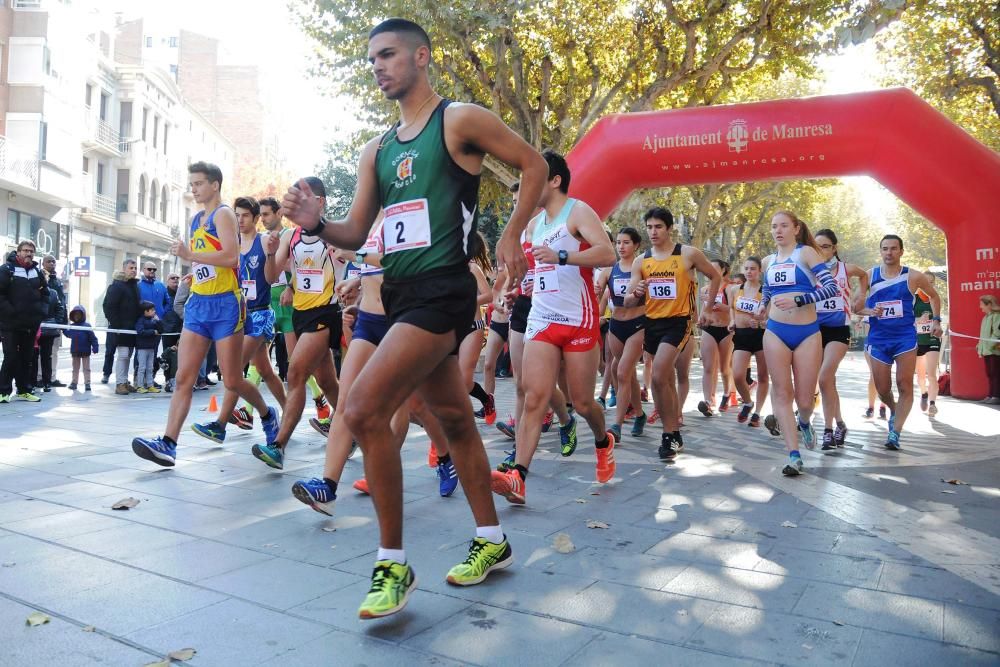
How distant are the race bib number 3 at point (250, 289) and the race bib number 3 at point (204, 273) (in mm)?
1176

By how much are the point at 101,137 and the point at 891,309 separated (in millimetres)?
38443

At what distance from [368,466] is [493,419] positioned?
589 cm

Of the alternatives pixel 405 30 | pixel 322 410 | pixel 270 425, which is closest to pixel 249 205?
pixel 270 425

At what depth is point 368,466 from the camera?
2953 mm

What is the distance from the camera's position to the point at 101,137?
38031 mm

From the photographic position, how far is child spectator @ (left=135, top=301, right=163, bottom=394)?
12.4 metres

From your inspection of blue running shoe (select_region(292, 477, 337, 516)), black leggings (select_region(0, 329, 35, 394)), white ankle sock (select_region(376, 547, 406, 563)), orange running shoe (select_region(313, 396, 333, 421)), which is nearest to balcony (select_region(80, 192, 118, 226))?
black leggings (select_region(0, 329, 35, 394))

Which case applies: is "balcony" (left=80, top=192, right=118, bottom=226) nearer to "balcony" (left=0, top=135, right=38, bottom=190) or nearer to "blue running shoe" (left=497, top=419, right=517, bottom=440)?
"balcony" (left=0, top=135, right=38, bottom=190)

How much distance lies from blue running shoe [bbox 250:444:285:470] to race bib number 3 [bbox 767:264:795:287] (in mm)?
3965

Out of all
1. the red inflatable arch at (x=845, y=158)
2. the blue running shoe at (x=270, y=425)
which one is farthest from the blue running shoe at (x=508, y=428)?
the red inflatable arch at (x=845, y=158)

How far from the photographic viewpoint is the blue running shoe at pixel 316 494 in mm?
3963

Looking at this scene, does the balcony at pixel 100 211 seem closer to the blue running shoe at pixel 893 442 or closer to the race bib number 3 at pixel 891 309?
the race bib number 3 at pixel 891 309

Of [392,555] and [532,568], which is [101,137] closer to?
[532,568]

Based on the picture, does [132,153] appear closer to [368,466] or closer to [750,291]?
[750,291]
